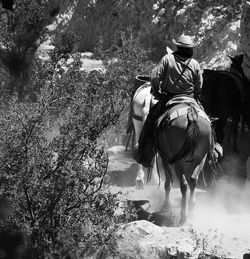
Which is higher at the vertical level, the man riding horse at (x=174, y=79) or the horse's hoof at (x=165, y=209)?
the man riding horse at (x=174, y=79)

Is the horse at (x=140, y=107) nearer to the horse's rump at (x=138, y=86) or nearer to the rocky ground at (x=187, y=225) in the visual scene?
the horse's rump at (x=138, y=86)

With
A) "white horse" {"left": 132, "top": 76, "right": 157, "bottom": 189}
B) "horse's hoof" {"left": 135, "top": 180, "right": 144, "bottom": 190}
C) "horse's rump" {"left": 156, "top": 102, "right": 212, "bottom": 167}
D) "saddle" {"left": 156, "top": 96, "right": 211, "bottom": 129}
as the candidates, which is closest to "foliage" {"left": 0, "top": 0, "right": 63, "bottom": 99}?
"white horse" {"left": 132, "top": 76, "right": 157, "bottom": 189}

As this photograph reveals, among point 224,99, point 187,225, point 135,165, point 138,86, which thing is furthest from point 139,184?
point 187,225

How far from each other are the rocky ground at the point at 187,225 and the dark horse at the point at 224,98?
3.30 feet

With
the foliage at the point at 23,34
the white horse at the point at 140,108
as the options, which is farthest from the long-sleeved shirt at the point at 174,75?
the foliage at the point at 23,34

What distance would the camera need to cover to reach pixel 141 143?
8250 mm

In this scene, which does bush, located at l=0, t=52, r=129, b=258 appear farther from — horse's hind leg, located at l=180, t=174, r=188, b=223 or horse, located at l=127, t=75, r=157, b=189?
horse, located at l=127, t=75, r=157, b=189

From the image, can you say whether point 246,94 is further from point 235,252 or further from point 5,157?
point 5,157

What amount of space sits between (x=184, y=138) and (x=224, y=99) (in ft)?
8.66

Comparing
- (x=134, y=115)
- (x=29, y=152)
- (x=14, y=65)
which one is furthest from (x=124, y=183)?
(x=14, y=65)

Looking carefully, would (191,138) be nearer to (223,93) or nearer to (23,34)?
(223,93)

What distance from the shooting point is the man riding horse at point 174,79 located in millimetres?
7887

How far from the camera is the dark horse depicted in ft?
31.7

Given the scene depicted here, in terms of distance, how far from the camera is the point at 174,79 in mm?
7887
